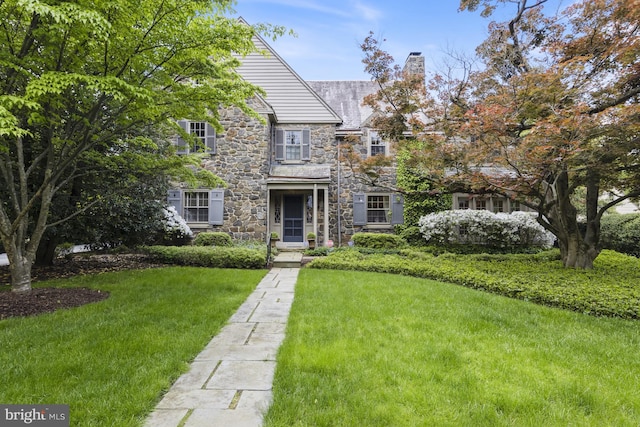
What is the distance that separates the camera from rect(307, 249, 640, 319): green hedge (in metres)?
5.38

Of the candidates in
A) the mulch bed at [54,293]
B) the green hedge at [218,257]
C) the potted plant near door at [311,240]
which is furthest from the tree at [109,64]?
the potted plant near door at [311,240]

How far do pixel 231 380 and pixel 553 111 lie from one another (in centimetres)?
743

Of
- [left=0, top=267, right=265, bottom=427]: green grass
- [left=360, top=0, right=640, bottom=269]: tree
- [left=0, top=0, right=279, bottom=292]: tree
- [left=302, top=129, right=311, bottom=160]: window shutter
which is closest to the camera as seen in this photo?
[left=0, top=267, right=265, bottom=427]: green grass

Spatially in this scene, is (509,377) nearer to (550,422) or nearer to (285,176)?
(550,422)

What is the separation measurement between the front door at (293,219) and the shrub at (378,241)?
2428mm

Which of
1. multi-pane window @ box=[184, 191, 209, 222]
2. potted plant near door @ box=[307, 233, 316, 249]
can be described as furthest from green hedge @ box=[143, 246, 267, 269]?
multi-pane window @ box=[184, 191, 209, 222]

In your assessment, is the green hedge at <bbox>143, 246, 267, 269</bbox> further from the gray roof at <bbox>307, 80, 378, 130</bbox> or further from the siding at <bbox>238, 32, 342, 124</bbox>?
the gray roof at <bbox>307, 80, 378, 130</bbox>

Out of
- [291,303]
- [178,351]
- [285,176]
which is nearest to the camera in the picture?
[178,351]

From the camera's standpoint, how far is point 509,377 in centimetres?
301

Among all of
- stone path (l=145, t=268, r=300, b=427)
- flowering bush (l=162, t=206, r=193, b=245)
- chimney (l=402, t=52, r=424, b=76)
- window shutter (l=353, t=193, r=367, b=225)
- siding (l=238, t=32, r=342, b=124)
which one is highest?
chimney (l=402, t=52, r=424, b=76)

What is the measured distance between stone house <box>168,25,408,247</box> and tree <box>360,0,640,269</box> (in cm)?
416

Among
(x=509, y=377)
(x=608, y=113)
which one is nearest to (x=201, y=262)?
(x=509, y=377)

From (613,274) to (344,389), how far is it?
7.82m

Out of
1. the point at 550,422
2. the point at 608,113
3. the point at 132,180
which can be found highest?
the point at 608,113
